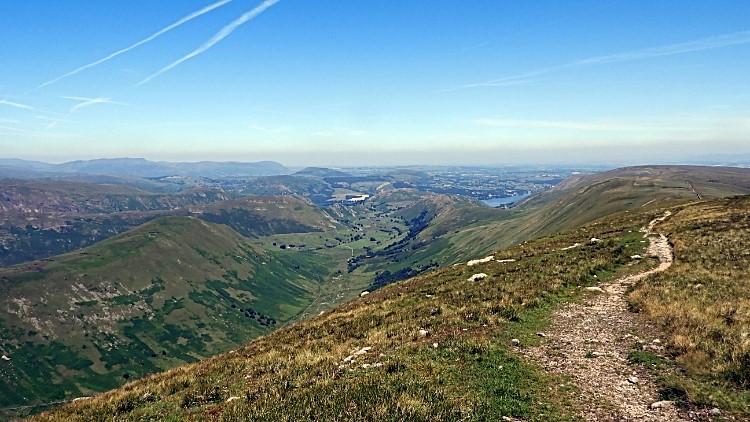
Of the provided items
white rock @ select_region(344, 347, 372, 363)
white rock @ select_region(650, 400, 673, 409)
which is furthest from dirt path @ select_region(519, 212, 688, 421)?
white rock @ select_region(344, 347, 372, 363)

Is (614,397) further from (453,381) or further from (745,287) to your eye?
(745,287)

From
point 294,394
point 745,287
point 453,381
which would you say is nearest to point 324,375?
point 294,394

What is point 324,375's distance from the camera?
57.1 ft

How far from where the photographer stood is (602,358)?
1797 centimetres

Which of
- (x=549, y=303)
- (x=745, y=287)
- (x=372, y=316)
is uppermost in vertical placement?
(x=745, y=287)

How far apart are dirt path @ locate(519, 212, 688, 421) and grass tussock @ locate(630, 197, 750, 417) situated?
3.84 ft

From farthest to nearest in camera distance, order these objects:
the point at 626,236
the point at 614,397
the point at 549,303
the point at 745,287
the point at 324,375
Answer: the point at 626,236 < the point at 549,303 < the point at 745,287 < the point at 324,375 < the point at 614,397

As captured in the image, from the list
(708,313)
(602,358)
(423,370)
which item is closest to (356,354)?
(423,370)

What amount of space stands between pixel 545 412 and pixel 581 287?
20898 mm

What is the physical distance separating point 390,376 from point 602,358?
→ 10.1 meters

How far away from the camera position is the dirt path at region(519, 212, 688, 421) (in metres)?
13.5

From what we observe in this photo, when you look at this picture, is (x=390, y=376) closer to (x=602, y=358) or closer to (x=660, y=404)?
(x=660, y=404)

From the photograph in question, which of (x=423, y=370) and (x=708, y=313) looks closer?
(x=423, y=370)

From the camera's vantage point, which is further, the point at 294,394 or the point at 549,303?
the point at 549,303
